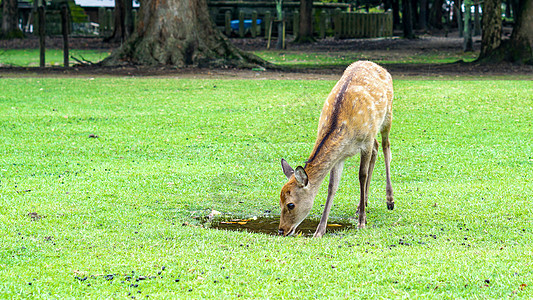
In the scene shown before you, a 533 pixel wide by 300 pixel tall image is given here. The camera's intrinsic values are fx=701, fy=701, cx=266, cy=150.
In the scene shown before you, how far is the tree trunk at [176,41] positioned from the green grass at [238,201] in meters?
6.52

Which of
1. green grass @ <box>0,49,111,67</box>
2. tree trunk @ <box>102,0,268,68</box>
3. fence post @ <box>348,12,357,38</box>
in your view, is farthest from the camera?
fence post @ <box>348,12,357,38</box>

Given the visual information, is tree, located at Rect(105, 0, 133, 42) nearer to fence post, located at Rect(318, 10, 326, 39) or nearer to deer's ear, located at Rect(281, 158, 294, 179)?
→ fence post, located at Rect(318, 10, 326, 39)

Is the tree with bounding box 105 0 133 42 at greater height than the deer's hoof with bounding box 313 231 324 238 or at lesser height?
greater

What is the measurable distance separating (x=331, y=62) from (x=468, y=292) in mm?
21426

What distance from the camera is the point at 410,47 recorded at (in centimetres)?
3300

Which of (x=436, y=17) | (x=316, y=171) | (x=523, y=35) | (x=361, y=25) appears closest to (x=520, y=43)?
(x=523, y=35)

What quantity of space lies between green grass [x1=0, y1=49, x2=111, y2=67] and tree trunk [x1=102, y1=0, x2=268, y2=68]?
481 cm

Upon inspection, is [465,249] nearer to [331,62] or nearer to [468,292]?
[468,292]

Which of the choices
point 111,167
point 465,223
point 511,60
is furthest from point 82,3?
point 465,223

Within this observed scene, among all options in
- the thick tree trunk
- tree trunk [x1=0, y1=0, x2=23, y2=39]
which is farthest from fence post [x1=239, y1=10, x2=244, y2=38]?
the thick tree trunk

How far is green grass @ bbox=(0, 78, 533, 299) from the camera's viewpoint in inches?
175

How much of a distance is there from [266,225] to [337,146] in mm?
996

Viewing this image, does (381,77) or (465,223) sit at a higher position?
(381,77)

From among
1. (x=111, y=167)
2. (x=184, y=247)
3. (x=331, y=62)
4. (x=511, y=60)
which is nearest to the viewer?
(x=184, y=247)
